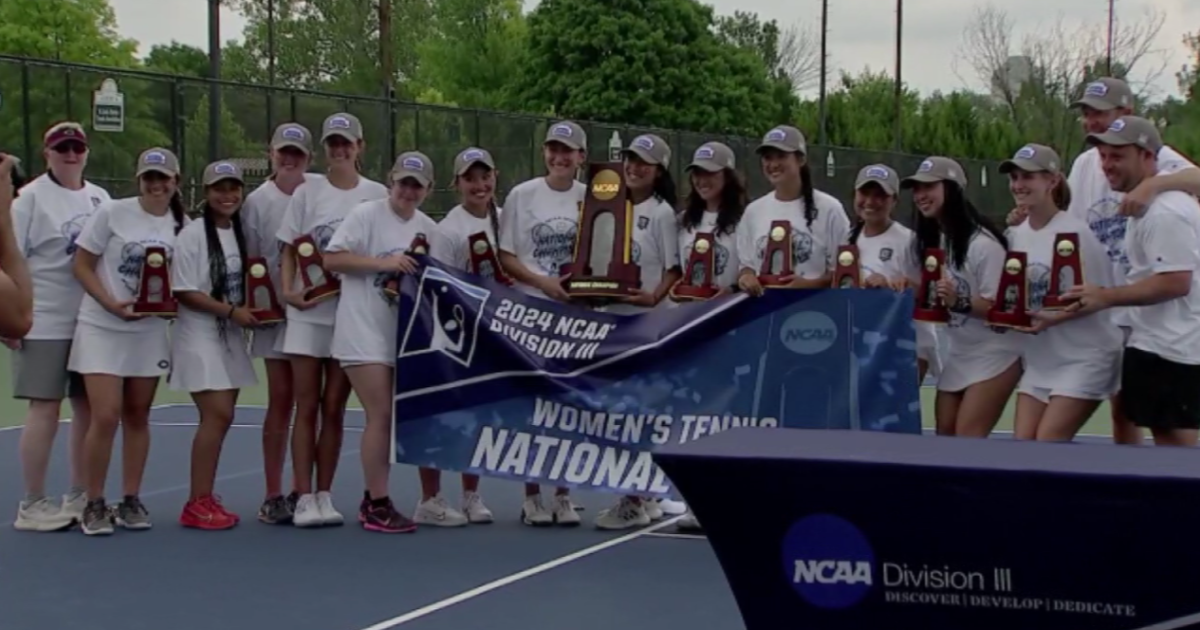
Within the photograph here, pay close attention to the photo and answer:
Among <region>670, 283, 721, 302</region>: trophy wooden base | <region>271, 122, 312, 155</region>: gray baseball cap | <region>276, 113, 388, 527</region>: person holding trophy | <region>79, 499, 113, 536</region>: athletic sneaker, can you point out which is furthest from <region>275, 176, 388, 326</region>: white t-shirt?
<region>670, 283, 721, 302</region>: trophy wooden base

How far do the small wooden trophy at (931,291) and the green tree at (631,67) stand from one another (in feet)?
157

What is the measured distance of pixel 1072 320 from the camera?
21.6 feet

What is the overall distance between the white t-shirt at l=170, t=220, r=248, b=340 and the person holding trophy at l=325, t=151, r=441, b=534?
51cm

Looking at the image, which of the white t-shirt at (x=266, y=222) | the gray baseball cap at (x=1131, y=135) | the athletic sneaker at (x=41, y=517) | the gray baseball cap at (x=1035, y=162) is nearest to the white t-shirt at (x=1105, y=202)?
the gray baseball cap at (x=1131, y=135)

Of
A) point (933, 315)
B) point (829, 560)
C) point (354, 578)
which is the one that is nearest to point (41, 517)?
point (354, 578)

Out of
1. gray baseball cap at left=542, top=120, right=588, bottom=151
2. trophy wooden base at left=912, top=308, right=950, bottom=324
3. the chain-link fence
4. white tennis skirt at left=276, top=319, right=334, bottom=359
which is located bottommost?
white tennis skirt at left=276, top=319, right=334, bottom=359

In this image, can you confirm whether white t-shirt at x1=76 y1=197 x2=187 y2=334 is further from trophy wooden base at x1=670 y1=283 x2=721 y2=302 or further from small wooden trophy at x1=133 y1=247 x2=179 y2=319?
trophy wooden base at x1=670 y1=283 x2=721 y2=302

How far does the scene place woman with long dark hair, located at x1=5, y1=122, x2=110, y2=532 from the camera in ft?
25.2

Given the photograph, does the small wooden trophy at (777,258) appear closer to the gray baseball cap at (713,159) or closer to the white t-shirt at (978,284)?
the gray baseball cap at (713,159)

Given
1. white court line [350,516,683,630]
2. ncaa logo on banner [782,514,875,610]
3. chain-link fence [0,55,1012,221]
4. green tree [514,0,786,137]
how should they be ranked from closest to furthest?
ncaa logo on banner [782,514,875,610] → white court line [350,516,683,630] → chain-link fence [0,55,1012,221] → green tree [514,0,786,137]

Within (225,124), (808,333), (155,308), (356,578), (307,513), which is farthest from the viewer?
(225,124)

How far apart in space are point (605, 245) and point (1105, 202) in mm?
2312

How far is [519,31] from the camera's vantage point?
6956 centimetres

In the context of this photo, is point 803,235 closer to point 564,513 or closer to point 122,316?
point 564,513
